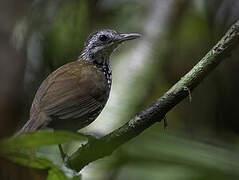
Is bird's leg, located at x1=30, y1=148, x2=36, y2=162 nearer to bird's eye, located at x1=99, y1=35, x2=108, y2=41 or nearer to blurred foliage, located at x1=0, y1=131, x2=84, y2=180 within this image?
blurred foliage, located at x1=0, y1=131, x2=84, y2=180

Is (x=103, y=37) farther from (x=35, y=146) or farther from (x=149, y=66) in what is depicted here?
(x=35, y=146)

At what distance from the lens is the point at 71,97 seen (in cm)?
358

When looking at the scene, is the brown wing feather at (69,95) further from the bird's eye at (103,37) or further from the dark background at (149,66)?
the bird's eye at (103,37)

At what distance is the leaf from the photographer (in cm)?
160

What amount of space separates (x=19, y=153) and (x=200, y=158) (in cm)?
106

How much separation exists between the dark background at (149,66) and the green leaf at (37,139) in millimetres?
863

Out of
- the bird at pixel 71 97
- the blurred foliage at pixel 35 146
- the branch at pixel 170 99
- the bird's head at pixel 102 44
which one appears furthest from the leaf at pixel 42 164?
the bird's head at pixel 102 44

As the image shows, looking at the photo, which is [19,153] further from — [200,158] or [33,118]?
[33,118]

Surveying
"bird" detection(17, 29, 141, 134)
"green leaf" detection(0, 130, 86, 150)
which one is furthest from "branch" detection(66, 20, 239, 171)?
"green leaf" detection(0, 130, 86, 150)

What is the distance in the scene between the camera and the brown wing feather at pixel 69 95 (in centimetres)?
335

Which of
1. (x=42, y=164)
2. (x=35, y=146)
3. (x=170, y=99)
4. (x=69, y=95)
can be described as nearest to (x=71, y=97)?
(x=69, y=95)

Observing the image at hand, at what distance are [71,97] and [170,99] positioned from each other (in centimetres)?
117

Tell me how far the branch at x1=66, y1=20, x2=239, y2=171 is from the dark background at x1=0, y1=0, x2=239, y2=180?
7 centimetres

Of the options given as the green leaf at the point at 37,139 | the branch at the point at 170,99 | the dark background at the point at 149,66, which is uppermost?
the green leaf at the point at 37,139
